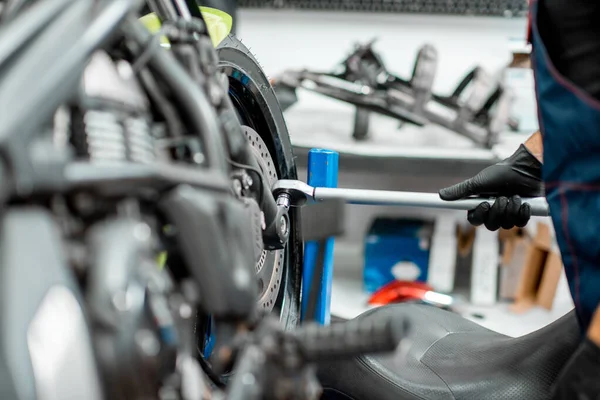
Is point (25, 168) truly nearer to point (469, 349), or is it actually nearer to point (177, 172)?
point (177, 172)

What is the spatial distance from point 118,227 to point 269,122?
65cm

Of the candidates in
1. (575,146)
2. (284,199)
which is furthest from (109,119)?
(284,199)

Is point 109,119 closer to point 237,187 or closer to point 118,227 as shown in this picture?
point 118,227

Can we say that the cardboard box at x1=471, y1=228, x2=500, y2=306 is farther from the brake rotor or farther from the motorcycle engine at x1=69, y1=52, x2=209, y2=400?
the motorcycle engine at x1=69, y1=52, x2=209, y2=400

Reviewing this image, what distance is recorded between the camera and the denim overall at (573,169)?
1.77 feet

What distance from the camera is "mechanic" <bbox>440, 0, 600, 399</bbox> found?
21.1 inches

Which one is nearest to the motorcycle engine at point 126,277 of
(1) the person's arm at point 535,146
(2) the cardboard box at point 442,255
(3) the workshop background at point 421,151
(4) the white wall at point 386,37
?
(1) the person's arm at point 535,146

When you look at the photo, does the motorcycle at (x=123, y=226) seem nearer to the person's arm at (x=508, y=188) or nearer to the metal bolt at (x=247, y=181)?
the metal bolt at (x=247, y=181)

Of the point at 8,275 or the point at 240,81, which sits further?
the point at 240,81

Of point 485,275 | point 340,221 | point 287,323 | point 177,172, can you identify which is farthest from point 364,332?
point 485,275

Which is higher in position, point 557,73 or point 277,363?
point 557,73

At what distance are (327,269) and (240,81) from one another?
16.7 inches

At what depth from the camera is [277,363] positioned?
0.43m

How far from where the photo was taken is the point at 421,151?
1810 millimetres
